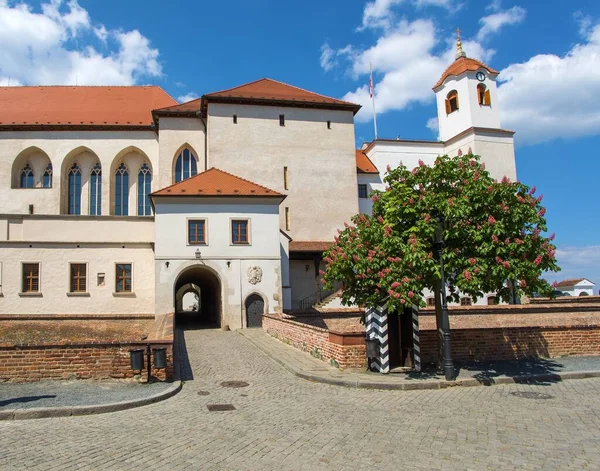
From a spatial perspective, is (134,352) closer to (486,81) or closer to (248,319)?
(248,319)

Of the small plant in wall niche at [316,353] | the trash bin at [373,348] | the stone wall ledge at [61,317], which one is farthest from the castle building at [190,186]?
the trash bin at [373,348]

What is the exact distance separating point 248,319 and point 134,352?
16074 mm

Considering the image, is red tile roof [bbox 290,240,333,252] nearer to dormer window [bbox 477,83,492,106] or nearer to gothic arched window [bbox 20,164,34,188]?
dormer window [bbox 477,83,492,106]

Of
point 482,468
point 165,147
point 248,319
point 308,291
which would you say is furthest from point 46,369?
point 165,147

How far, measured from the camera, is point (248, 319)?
91.2 ft

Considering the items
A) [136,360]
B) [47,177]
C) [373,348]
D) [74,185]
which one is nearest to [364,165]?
[74,185]

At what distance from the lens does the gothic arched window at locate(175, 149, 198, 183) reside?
38188 millimetres

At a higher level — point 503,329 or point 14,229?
point 14,229

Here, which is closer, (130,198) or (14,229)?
(14,229)

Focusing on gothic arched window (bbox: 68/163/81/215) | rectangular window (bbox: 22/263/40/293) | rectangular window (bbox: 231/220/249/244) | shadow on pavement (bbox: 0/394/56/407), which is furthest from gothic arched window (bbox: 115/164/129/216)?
shadow on pavement (bbox: 0/394/56/407)

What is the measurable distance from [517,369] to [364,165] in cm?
3069

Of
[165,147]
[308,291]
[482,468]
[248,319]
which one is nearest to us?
[482,468]

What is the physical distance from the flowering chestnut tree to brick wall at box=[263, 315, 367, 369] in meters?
1.16

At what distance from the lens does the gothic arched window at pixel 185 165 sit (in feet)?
125
